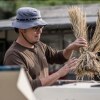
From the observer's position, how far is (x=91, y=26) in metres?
7.82

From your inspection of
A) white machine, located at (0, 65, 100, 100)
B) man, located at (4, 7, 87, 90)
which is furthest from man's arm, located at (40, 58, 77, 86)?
white machine, located at (0, 65, 100, 100)

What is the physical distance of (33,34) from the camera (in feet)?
16.2

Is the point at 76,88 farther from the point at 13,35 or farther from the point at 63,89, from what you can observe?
the point at 13,35

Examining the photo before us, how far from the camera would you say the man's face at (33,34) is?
4.95 metres

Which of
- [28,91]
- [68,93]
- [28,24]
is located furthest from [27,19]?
[28,91]

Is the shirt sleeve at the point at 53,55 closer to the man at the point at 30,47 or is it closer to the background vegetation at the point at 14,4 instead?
the man at the point at 30,47

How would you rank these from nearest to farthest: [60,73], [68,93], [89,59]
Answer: [68,93] < [60,73] < [89,59]

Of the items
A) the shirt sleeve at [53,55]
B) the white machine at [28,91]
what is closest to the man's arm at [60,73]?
the white machine at [28,91]

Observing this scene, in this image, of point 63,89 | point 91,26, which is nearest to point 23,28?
point 63,89

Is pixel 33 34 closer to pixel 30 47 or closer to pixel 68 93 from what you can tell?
pixel 30 47

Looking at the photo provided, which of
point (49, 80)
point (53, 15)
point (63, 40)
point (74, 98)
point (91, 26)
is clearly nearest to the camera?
point (74, 98)

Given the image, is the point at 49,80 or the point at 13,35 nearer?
the point at 49,80

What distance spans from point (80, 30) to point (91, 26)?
2.42 metres

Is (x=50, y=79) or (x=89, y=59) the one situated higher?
(x=89, y=59)
